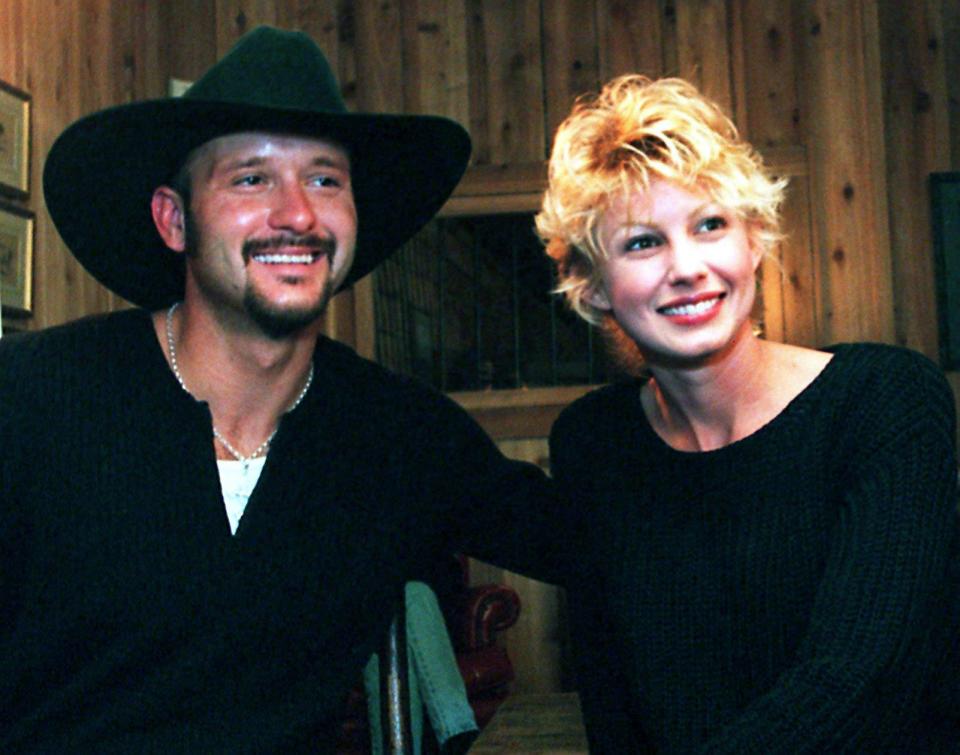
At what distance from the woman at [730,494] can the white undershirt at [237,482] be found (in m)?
0.51

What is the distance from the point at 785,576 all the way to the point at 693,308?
384mm

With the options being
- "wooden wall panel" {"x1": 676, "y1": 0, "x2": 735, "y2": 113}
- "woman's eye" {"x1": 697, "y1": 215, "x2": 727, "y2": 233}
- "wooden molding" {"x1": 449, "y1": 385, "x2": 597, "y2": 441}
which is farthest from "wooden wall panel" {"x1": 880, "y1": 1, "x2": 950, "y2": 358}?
"woman's eye" {"x1": 697, "y1": 215, "x2": 727, "y2": 233}

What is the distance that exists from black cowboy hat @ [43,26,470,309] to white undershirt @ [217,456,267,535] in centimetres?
38

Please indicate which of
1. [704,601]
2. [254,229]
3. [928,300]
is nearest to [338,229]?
[254,229]

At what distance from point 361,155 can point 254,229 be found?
291 mm

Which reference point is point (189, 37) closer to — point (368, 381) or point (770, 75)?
point (770, 75)

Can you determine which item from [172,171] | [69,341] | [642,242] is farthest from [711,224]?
[69,341]

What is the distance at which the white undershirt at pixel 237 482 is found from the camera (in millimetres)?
1855

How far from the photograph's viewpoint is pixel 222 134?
193 centimetres

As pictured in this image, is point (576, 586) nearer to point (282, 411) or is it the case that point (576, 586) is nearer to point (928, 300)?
point (282, 411)

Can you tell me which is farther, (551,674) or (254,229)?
(551,674)

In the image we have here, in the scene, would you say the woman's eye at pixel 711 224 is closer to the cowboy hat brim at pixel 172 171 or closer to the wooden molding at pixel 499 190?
the cowboy hat brim at pixel 172 171

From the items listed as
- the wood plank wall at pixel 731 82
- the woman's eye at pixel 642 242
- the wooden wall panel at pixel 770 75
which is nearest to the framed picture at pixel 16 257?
the wood plank wall at pixel 731 82

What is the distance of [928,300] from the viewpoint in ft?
16.4
